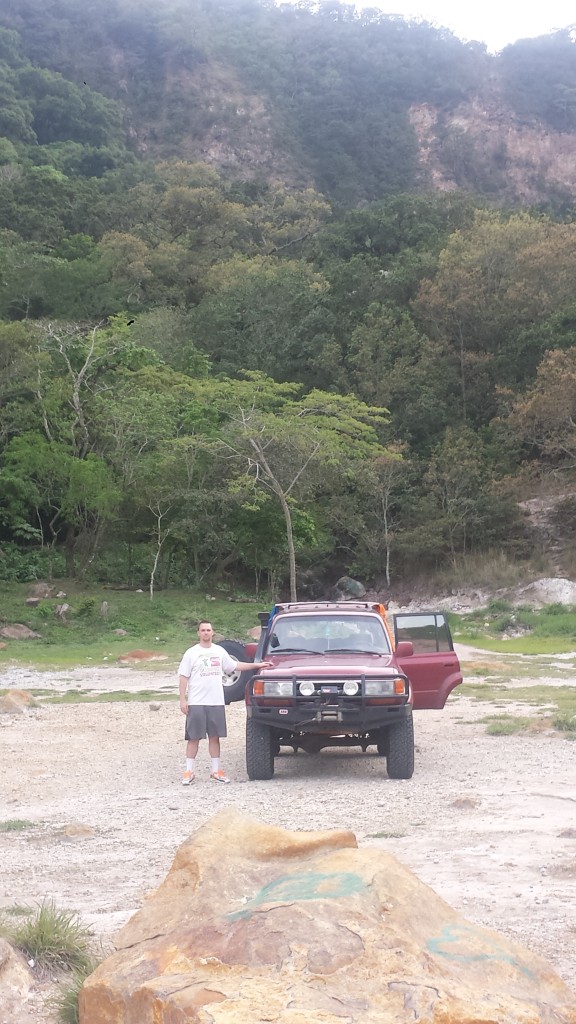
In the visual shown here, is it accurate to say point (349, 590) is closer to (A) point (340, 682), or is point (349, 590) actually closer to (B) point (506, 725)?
(B) point (506, 725)

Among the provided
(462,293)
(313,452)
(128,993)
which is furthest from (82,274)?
(128,993)

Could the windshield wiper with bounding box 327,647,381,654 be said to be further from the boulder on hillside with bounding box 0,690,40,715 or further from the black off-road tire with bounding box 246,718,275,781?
the boulder on hillside with bounding box 0,690,40,715

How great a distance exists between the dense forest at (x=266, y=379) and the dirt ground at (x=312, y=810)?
20730 millimetres

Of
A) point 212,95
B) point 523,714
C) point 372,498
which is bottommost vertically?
point 523,714

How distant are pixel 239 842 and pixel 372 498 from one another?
40.6 metres

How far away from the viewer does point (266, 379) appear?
4172 cm

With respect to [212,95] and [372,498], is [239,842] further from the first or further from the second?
[212,95]

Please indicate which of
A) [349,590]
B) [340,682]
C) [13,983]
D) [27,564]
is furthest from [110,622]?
[13,983]

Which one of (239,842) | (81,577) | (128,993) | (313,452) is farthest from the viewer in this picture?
(81,577)

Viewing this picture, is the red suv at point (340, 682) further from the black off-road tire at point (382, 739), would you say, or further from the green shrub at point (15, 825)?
the green shrub at point (15, 825)

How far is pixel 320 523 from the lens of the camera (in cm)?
4397

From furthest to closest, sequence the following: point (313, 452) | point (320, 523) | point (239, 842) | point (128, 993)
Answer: point (320, 523), point (313, 452), point (239, 842), point (128, 993)

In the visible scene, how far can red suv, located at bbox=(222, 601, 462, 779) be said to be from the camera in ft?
32.5

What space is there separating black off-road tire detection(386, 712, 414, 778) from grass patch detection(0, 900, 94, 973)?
5.56 meters
